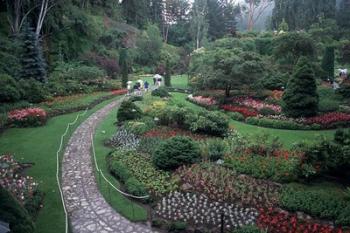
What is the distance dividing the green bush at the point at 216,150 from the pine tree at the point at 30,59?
18345 mm

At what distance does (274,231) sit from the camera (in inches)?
371

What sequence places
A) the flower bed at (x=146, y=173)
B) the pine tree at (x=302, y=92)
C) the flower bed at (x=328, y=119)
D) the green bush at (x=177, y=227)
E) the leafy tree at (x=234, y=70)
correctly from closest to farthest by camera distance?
1. the green bush at (x=177, y=227)
2. the flower bed at (x=146, y=173)
3. the flower bed at (x=328, y=119)
4. the pine tree at (x=302, y=92)
5. the leafy tree at (x=234, y=70)

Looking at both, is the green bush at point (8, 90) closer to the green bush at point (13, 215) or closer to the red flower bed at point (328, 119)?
the green bush at point (13, 215)

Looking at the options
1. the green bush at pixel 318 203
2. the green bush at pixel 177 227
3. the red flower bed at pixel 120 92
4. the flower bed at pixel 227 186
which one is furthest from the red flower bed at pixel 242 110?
the green bush at pixel 177 227

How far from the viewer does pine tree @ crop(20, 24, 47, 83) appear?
89.8ft

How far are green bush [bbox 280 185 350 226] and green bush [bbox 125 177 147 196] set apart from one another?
4.50m

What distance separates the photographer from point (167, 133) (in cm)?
1766

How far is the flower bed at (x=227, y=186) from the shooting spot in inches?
431

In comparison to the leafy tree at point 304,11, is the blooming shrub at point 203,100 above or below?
below

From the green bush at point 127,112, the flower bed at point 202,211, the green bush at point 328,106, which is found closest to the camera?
the flower bed at point 202,211

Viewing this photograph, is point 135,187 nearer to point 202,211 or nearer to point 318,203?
point 202,211

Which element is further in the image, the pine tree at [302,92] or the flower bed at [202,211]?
the pine tree at [302,92]

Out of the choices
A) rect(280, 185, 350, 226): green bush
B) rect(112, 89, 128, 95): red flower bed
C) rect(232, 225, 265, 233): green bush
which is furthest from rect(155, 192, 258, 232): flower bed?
rect(112, 89, 128, 95): red flower bed

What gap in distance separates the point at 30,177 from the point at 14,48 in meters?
19.2
